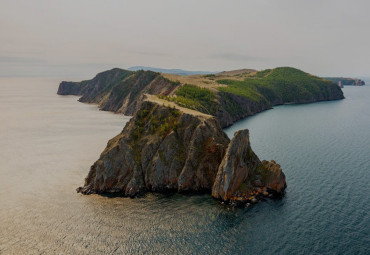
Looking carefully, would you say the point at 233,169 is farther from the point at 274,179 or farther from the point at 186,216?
the point at 186,216

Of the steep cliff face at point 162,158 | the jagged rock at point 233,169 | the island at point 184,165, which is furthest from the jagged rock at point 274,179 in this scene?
the steep cliff face at point 162,158

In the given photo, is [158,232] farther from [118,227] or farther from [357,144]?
[357,144]

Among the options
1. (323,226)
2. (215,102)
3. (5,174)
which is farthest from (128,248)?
(215,102)

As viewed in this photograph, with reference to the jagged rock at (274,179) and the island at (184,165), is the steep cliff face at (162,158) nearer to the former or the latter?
the island at (184,165)

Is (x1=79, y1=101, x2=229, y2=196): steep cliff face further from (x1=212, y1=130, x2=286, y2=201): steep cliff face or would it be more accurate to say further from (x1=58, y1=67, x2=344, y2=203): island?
(x1=212, y1=130, x2=286, y2=201): steep cliff face

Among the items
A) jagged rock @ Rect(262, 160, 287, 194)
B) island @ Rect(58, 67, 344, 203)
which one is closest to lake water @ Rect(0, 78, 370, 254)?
jagged rock @ Rect(262, 160, 287, 194)

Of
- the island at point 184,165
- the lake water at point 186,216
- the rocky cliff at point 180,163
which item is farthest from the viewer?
the rocky cliff at point 180,163

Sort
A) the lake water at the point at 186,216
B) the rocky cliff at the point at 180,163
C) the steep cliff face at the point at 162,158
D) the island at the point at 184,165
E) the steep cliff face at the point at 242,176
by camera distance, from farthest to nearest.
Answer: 1. the steep cliff face at the point at 162,158
2. the rocky cliff at the point at 180,163
3. the island at the point at 184,165
4. the steep cliff face at the point at 242,176
5. the lake water at the point at 186,216

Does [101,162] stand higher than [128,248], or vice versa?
[101,162]

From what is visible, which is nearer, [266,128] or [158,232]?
[158,232]
